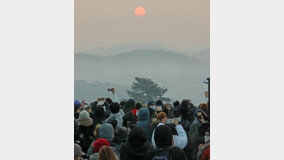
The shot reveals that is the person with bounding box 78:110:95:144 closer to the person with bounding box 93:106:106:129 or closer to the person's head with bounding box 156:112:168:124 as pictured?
the person with bounding box 93:106:106:129

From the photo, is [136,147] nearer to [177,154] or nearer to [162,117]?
[177,154]

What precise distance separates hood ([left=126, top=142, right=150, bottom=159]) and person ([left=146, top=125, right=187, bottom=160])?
0.29 metres

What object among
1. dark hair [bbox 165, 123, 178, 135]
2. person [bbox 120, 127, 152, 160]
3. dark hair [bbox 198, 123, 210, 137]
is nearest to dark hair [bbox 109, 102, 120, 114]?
dark hair [bbox 165, 123, 178, 135]

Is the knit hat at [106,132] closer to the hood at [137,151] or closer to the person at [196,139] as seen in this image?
the hood at [137,151]

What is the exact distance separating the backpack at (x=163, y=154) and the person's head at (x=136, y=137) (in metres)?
0.44

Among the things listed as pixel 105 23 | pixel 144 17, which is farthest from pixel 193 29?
pixel 105 23

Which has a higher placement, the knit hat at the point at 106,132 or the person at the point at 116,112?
the person at the point at 116,112

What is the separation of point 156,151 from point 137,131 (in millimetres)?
454

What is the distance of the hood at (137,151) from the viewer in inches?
193

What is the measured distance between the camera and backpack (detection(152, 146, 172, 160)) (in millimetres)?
4352

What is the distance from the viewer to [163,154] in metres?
4.38

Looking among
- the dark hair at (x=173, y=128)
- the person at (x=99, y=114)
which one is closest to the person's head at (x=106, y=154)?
the dark hair at (x=173, y=128)

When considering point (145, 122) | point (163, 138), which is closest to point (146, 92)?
point (145, 122)

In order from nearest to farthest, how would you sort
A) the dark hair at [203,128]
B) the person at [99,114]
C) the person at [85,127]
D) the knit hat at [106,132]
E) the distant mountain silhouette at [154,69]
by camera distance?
the knit hat at [106,132] → the dark hair at [203,128] → the person at [85,127] → the person at [99,114] → the distant mountain silhouette at [154,69]
